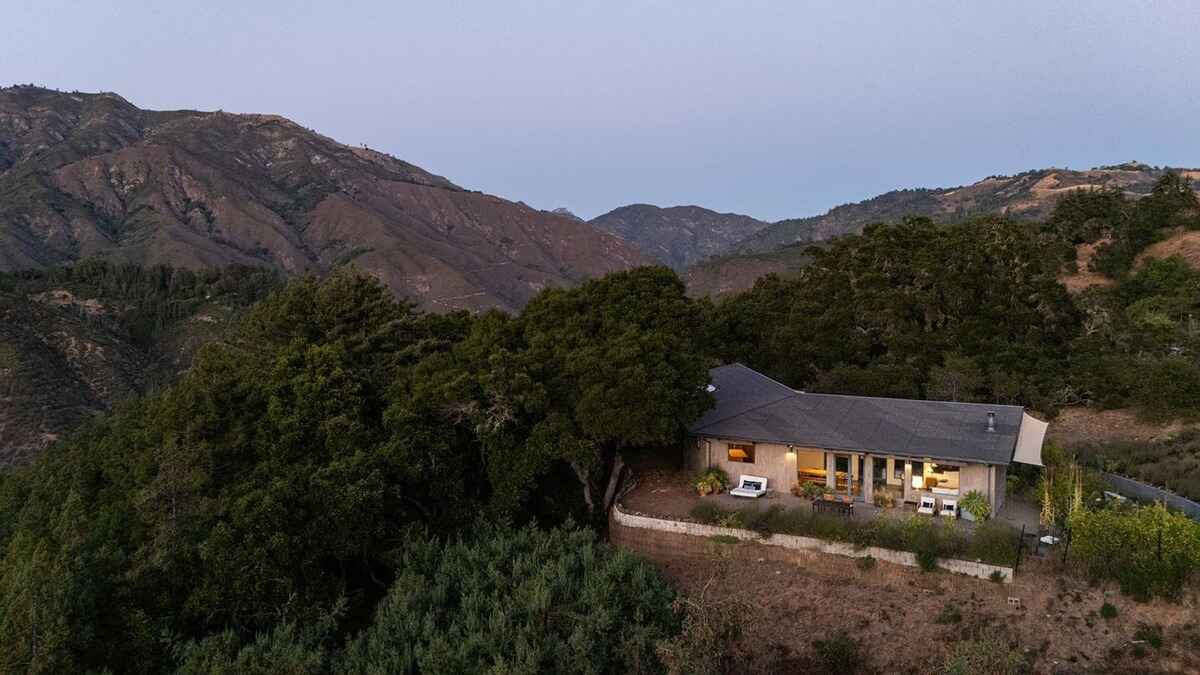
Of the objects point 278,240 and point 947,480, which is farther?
point 278,240

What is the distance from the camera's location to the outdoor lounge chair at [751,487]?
18.1m

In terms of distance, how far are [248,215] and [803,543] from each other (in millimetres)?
152195

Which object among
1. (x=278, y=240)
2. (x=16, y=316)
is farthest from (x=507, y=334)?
(x=278, y=240)

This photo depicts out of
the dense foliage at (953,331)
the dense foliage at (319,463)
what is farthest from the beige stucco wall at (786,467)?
the dense foliage at (953,331)

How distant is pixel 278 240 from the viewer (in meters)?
139

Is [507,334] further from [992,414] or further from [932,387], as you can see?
[932,387]

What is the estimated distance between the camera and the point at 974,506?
52.0ft

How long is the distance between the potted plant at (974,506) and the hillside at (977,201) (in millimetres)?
66899

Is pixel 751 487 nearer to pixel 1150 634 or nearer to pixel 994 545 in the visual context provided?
pixel 994 545

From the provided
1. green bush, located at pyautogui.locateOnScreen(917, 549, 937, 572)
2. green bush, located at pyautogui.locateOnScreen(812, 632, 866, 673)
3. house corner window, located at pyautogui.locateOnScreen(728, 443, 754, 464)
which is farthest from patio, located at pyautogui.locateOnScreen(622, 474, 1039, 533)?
green bush, located at pyautogui.locateOnScreen(812, 632, 866, 673)

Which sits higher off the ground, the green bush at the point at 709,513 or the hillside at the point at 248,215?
the hillside at the point at 248,215

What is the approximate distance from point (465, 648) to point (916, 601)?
29.6 ft

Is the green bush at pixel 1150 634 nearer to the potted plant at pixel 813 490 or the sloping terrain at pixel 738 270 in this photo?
the potted plant at pixel 813 490

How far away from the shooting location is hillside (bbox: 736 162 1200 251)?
10438 centimetres
